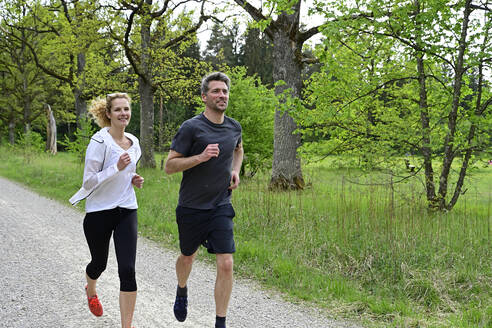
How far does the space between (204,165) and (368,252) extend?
2.89 m

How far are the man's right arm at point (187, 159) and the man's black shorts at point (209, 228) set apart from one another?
377mm

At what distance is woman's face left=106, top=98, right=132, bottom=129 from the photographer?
363cm

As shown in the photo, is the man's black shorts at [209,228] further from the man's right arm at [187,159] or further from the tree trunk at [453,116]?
the tree trunk at [453,116]

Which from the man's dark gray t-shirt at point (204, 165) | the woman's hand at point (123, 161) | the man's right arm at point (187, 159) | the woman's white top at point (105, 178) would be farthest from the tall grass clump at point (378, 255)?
the woman's hand at point (123, 161)

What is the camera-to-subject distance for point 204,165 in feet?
11.8

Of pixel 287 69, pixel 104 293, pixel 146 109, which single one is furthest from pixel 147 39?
pixel 104 293

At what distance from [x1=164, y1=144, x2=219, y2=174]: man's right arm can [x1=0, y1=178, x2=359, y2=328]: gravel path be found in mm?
1454

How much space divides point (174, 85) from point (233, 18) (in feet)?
18.1

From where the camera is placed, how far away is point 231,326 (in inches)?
152

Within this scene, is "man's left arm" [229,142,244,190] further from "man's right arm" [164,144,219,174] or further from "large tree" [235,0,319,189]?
"large tree" [235,0,319,189]

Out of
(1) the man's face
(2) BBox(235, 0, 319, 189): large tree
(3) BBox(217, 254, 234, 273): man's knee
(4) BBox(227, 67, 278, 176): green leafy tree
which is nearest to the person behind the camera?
(3) BBox(217, 254, 234, 273): man's knee

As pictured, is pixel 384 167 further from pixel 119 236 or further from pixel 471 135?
pixel 119 236

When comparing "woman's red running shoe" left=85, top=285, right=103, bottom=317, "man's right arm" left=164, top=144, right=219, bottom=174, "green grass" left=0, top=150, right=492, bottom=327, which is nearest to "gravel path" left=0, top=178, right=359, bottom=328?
"woman's red running shoe" left=85, top=285, right=103, bottom=317

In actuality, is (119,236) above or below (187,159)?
below
